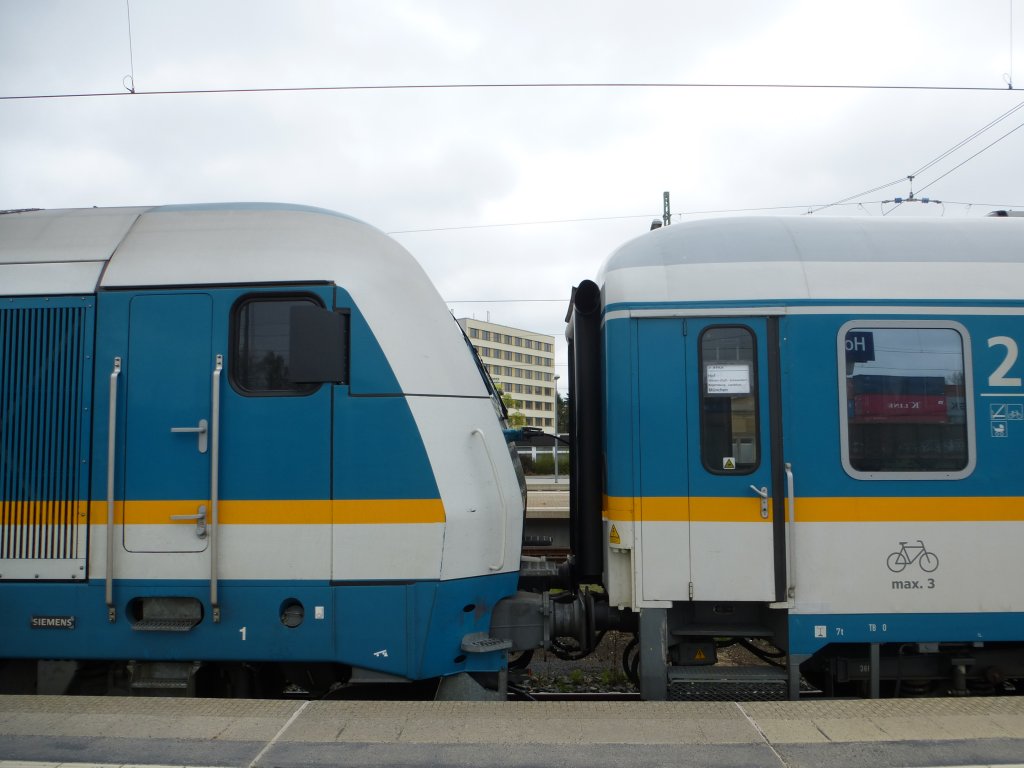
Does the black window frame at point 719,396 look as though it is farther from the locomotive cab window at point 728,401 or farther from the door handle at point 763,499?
the door handle at point 763,499

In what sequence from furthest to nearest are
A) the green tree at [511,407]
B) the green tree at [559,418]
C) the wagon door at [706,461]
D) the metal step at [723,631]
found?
the green tree at [559,418], the green tree at [511,407], the metal step at [723,631], the wagon door at [706,461]

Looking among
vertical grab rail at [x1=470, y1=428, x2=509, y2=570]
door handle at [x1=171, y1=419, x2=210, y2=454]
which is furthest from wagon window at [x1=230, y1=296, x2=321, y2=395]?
vertical grab rail at [x1=470, y1=428, x2=509, y2=570]

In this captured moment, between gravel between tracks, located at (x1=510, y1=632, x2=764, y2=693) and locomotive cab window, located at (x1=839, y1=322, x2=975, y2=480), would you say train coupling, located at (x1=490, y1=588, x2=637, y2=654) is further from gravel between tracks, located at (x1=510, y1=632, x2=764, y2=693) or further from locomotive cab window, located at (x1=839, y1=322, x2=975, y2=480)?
locomotive cab window, located at (x1=839, y1=322, x2=975, y2=480)

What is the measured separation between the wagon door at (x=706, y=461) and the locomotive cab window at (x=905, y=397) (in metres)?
0.56

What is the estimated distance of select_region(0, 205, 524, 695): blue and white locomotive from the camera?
4.48 m

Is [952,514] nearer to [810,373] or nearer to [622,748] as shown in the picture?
[810,373]

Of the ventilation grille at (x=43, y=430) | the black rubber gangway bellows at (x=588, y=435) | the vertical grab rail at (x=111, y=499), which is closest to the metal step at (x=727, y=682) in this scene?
the black rubber gangway bellows at (x=588, y=435)

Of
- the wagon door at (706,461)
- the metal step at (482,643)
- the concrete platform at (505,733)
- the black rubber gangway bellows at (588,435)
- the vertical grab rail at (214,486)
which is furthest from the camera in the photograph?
the black rubber gangway bellows at (588,435)

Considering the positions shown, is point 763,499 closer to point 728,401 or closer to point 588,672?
point 728,401

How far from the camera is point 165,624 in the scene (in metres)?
4.52

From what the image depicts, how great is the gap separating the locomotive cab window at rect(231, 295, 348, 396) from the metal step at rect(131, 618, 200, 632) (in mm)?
1405

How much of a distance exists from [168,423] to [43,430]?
775mm

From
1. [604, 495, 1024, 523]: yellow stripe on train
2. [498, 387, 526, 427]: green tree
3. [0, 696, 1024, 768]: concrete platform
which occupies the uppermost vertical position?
[498, 387, 526, 427]: green tree

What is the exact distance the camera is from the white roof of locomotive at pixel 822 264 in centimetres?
482
